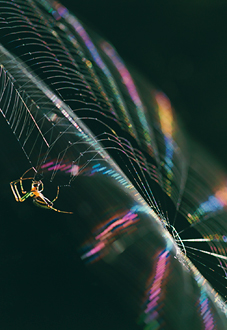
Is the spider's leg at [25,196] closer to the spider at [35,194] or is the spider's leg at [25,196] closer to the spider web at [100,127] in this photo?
the spider at [35,194]

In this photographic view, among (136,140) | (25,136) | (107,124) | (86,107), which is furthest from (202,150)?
(25,136)

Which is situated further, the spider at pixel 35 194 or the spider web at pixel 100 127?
the spider at pixel 35 194

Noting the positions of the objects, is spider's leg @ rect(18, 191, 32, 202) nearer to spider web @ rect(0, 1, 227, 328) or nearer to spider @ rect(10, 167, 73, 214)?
spider @ rect(10, 167, 73, 214)

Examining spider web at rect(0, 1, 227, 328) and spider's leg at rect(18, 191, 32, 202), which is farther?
spider's leg at rect(18, 191, 32, 202)

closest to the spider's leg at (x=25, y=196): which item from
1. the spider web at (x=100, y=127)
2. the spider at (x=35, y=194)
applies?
the spider at (x=35, y=194)

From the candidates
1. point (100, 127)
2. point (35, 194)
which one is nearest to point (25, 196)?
point (35, 194)

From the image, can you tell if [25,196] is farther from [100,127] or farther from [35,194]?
[100,127]

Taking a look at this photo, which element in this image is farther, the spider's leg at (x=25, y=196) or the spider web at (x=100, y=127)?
the spider's leg at (x=25, y=196)

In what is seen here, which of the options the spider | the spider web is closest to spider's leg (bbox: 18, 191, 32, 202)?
the spider
